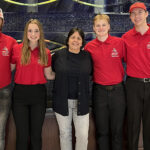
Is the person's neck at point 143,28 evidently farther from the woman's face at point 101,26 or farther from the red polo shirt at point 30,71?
the red polo shirt at point 30,71

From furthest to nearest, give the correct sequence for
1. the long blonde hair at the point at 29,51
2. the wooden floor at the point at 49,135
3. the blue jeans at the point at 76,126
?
the wooden floor at the point at 49,135 < the blue jeans at the point at 76,126 < the long blonde hair at the point at 29,51

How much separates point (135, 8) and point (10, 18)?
1.76 metres

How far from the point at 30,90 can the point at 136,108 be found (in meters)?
1.14

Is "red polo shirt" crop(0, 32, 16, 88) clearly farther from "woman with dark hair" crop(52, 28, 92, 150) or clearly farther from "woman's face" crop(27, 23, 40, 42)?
"woman with dark hair" crop(52, 28, 92, 150)

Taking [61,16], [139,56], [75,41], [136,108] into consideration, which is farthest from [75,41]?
[61,16]

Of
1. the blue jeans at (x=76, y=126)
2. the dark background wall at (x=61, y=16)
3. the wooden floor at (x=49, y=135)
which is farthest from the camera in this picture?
the dark background wall at (x=61, y=16)

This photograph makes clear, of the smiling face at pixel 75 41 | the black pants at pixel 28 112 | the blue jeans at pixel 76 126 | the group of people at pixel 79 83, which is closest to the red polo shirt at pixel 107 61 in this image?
the group of people at pixel 79 83

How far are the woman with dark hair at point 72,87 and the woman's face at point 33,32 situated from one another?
29cm

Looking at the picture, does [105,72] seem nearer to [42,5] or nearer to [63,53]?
[63,53]

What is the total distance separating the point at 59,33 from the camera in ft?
10.2

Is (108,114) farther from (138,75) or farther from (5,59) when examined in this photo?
(5,59)

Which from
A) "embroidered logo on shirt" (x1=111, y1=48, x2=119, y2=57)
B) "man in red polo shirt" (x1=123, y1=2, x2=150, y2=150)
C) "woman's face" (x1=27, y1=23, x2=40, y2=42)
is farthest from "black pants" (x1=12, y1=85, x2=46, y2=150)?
"man in red polo shirt" (x1=123, y1=2, x2=150, y2=150)

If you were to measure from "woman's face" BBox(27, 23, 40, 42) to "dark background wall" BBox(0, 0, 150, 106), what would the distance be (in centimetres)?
100

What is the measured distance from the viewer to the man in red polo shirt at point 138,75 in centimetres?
218
